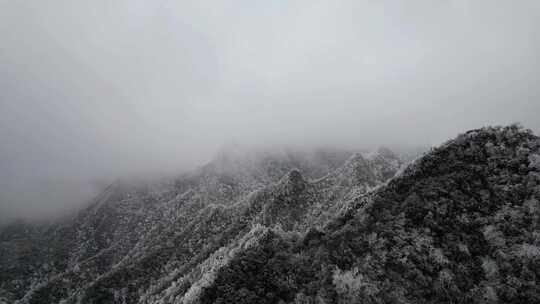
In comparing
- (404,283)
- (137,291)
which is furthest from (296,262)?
(137,291)

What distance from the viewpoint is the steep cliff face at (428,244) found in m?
28.3

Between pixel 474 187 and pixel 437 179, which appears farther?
pixel 437 179

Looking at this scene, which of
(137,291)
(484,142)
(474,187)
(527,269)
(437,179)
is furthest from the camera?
(137,291)

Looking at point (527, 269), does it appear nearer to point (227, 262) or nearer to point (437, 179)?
point (437, 179)

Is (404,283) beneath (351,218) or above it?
beneath

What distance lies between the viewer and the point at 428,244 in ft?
104

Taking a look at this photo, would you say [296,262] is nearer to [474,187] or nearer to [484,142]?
[474,187]

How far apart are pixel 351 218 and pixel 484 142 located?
62.7 ft

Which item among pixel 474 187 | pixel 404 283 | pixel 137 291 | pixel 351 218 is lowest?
pixel 137 291

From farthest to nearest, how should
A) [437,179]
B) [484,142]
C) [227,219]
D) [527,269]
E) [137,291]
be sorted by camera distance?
[227,219] → [137,291] → [484,142] → [437,179] → [527,269]

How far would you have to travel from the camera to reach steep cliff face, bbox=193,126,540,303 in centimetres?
2831

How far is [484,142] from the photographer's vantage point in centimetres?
4119

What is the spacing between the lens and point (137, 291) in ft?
334

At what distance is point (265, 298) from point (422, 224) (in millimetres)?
17448
